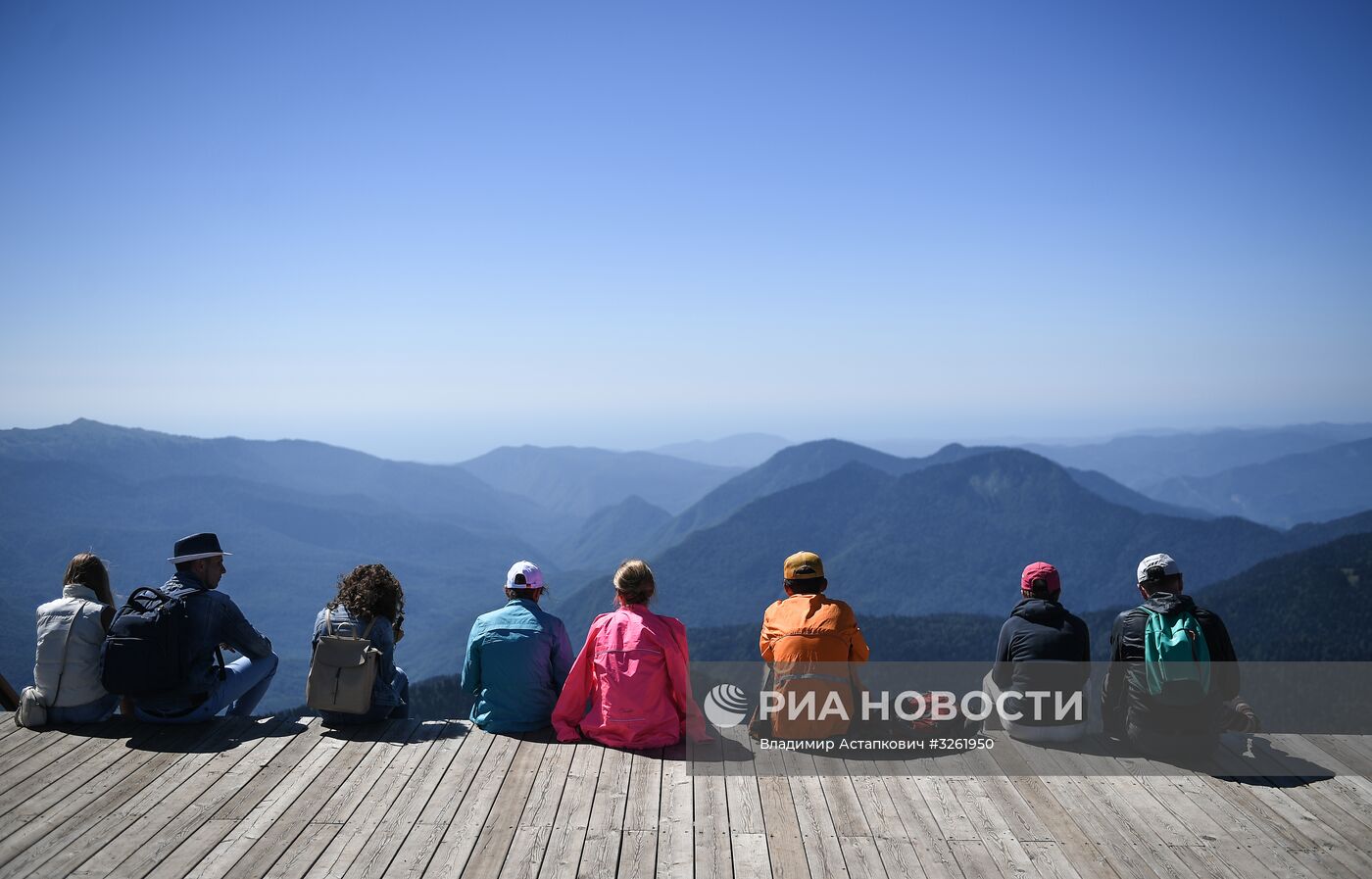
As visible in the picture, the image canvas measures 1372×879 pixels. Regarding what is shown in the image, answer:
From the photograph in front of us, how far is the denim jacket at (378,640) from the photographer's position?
8078mm

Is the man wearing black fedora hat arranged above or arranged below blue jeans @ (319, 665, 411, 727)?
above

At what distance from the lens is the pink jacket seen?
7723 millimetres

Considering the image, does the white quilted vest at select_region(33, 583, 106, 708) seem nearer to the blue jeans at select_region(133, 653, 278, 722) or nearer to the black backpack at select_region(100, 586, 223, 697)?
the black backpack at select_region(100, 586, 223, 697)

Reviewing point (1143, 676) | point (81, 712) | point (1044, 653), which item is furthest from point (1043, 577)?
point (81, 712)

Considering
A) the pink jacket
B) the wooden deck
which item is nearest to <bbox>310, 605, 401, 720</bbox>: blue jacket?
the wooden deck

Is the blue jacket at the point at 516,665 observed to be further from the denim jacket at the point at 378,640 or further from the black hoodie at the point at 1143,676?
the black hoodie at the point at 1143,676

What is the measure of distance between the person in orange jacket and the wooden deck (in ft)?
1.09

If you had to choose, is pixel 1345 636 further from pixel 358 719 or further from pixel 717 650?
pixel 358 719

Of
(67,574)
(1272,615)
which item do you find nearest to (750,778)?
(67,574)

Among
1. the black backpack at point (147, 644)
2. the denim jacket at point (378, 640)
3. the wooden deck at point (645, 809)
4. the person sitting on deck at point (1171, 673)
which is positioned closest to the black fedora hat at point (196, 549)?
the black backpack at point (147, 644)

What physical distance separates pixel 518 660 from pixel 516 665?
64 mm

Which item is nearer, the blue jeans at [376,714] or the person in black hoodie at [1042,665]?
the person in black hoodie at [1042,665]

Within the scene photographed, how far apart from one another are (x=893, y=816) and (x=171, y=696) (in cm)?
688

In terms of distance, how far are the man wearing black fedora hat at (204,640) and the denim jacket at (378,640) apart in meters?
0.74
